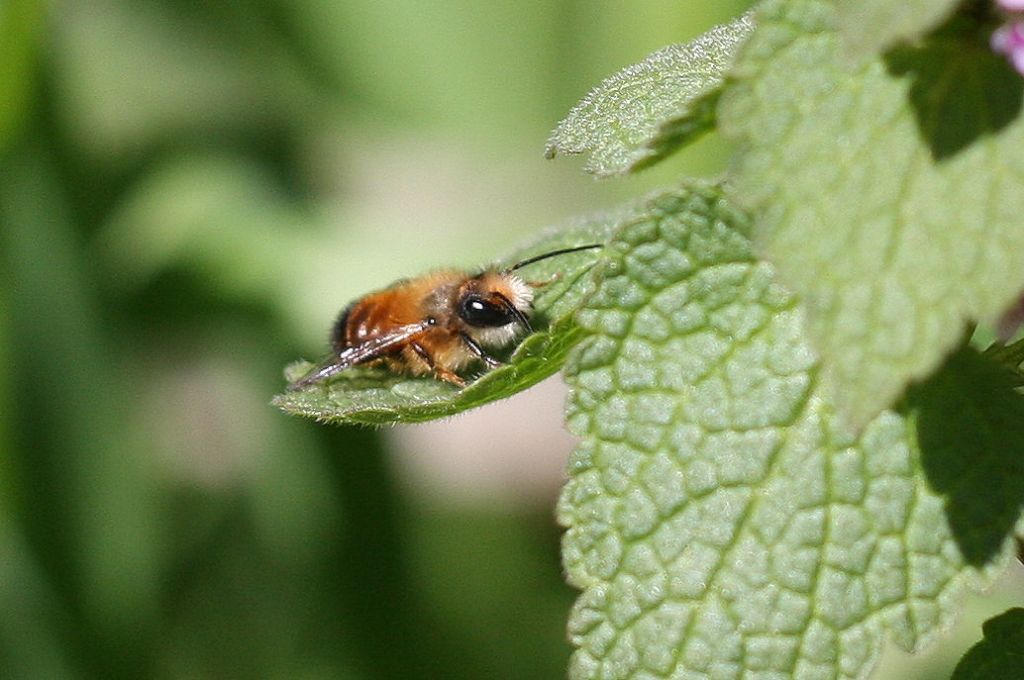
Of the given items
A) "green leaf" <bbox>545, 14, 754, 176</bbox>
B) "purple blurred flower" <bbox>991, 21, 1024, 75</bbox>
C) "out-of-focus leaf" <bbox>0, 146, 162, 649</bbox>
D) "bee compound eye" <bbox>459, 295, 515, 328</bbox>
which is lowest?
"purple blurred flower" <bbox>991, 21, 1024, 75</bbox>

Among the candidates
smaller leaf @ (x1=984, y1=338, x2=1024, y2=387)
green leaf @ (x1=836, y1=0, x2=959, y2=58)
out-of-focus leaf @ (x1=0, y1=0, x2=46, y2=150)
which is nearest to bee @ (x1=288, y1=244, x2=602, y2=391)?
smaller leaf @ (x1=984, y1=338, x2=1024, y2=387)

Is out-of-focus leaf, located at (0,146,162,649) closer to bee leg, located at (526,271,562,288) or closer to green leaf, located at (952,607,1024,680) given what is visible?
Answer: bee leg, located at (526,271,562,288)

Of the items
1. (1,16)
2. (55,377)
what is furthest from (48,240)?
(1,16)

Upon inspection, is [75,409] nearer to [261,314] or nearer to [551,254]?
[261,314]

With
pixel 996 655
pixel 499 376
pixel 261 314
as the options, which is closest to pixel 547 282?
pixel 499 376

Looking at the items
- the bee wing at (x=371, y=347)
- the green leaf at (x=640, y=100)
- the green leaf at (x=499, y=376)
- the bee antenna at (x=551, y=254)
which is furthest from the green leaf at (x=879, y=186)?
the bee wing at (x=371, y=347)

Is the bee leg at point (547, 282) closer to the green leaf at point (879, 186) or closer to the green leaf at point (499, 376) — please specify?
the green leaf at point (499, 376)

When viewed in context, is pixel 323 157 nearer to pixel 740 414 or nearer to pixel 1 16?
pixel 1 16
